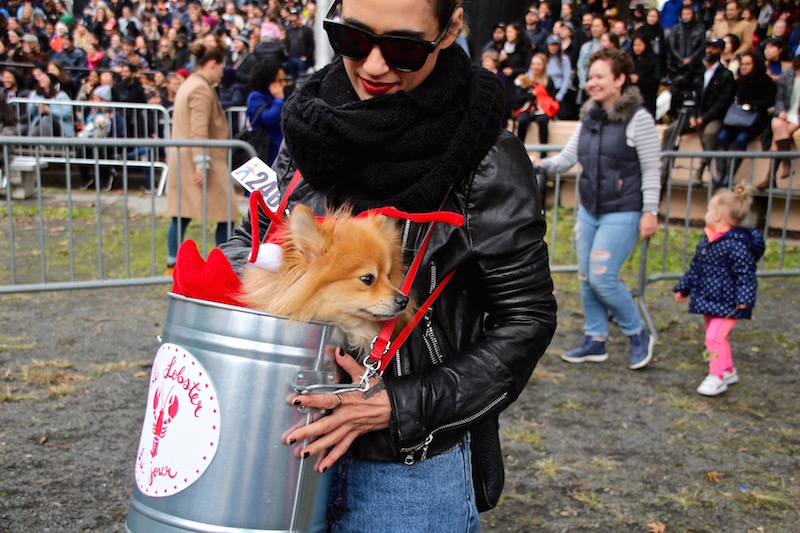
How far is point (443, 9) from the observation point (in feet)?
5.48

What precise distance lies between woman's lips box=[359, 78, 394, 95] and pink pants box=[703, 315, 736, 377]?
14.4 feet

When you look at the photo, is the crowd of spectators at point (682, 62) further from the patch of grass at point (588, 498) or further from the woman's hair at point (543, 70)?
the patch of grass at point (588, 498)

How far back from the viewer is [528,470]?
13.9 ft

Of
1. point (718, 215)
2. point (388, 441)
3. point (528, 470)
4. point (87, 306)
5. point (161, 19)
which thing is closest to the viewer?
point (388, 441)

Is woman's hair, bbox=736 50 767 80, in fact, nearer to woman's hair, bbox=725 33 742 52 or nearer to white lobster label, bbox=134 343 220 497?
woman's hair, bbox=725 33 742 52

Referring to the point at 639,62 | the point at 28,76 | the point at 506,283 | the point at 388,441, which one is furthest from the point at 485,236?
the point at 28,76

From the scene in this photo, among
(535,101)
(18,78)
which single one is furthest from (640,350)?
(18,78)

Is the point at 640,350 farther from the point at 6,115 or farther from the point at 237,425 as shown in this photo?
the point at 6,115

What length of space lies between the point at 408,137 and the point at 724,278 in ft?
14.2

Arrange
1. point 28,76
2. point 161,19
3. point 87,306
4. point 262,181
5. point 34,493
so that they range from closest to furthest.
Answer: point 262,181 → point 34,493 → point 87,306 → point 28,76 → point 161,19

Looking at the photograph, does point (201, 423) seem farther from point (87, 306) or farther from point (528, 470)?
point (87, 306)

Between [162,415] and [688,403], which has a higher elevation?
[162,415]

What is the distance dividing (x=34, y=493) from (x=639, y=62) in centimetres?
1117

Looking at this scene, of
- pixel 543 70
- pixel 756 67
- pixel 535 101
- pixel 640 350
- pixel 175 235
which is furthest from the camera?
pixel 543 70
